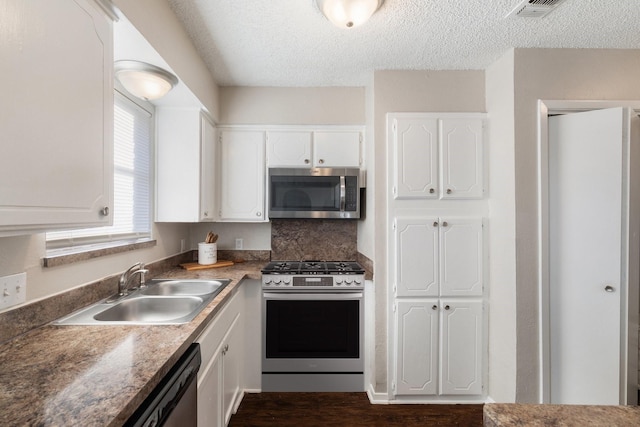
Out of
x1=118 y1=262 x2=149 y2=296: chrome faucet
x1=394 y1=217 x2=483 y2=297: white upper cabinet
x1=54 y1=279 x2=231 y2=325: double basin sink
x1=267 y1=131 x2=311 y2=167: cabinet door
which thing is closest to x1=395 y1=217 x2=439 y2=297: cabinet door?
x1=394 y1=217 x2=483 y2=297: white upper cabinet

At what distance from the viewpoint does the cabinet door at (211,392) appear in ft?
4.32

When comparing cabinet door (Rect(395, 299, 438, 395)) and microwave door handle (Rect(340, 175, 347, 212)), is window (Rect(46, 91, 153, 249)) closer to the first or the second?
microwave door handle (Rect(340, 175, 347, 212))

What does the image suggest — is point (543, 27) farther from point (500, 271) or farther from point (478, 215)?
point (500, 271)

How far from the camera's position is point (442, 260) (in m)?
2.11

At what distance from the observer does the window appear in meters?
1.75

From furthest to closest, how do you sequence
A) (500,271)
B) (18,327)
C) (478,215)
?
(478,215), (500,271), (18,327)

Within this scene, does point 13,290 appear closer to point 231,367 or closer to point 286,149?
point 231,367

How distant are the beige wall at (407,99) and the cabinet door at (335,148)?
0.37m

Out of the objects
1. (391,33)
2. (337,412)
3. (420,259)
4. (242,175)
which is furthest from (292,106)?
(337,412)

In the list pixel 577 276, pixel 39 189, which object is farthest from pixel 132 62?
pixel 577 276

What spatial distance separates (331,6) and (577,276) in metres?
2.12

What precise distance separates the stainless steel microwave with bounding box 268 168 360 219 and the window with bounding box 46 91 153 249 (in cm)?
90

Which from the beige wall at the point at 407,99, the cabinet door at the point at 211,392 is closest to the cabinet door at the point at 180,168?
the cabinet door at the point at 211,392

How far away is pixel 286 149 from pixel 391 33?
1169 mm
